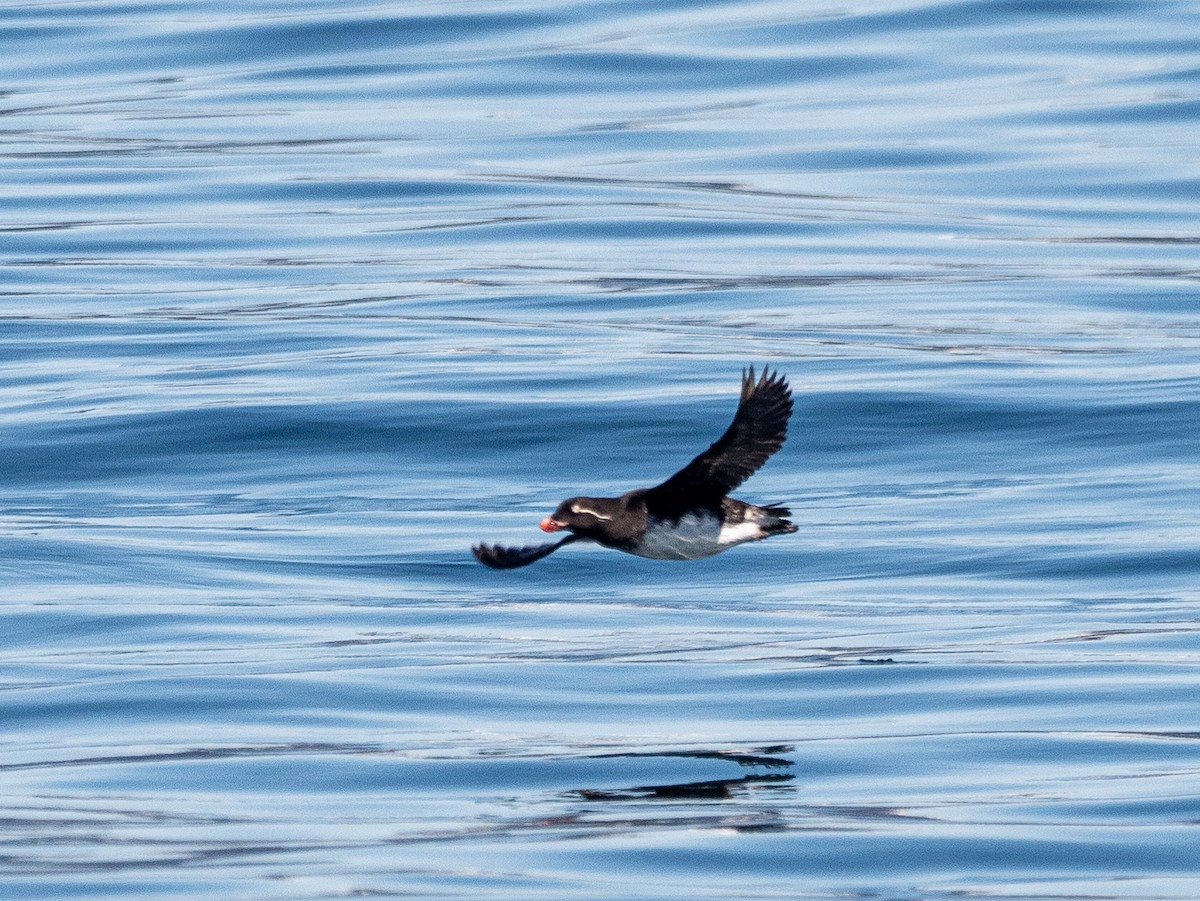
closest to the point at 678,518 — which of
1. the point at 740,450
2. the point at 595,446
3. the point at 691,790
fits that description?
the point at 740,450

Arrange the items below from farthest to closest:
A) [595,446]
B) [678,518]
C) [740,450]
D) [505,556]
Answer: [595,446] → [678,518] → [505,556] → [740,450]

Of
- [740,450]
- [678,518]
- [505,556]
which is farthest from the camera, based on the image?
[678,518]

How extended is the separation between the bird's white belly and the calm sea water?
3.22ft

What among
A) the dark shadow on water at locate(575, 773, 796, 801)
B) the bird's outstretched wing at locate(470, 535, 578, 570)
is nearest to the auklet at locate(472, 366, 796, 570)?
the bird's outstretched wing at locate(470, 535, 578, 570)

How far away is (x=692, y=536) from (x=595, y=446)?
7.61m

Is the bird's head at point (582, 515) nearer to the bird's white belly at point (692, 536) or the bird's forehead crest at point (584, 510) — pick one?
the bird's forehead crest at point (584, 510)

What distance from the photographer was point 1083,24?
3528cm

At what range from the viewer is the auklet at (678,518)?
9.86m

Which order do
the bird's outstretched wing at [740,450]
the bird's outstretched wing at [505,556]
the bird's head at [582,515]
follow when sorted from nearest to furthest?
the bird's outstretched wing at [740,450], the bird's outstretched wing at [505,556], the bird's head at [582,515]

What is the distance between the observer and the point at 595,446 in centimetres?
1770

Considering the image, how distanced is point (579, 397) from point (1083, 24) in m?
19.0

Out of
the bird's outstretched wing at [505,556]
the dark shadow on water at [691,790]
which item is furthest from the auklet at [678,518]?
the dark shadow on water at [691,790]

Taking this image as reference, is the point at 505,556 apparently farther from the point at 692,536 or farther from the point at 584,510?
the point at 692,536

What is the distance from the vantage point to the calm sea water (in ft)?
31.5
